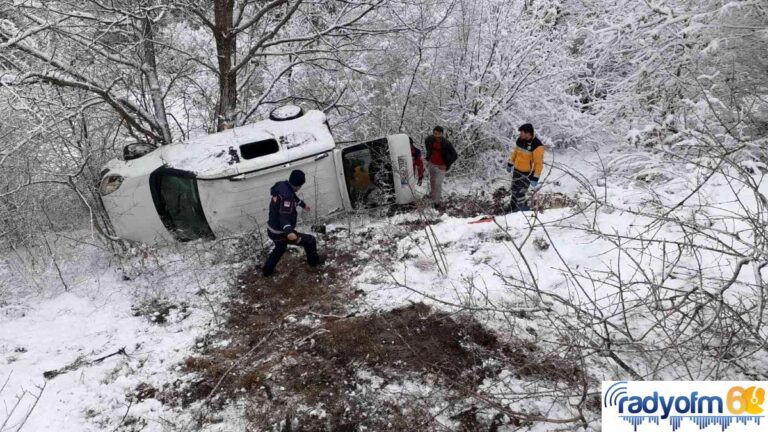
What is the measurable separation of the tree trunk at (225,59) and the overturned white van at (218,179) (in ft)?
4.53

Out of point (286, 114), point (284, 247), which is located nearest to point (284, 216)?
point (284, 247)

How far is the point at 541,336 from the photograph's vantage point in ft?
13.5

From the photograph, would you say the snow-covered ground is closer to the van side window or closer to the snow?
the snow

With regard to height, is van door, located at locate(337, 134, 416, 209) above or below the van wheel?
below

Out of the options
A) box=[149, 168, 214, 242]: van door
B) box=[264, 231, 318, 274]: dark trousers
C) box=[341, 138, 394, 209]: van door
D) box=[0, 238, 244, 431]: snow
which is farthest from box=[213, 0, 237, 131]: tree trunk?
box=[264, 231, 318, 274]: dark trousers

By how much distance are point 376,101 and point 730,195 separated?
6.71m

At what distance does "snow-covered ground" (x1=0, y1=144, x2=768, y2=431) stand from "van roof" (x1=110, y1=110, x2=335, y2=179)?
1164 mm

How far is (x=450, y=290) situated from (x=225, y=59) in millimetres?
5940

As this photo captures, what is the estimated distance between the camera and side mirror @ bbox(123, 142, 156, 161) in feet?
→ 22.9

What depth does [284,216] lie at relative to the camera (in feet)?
18.0

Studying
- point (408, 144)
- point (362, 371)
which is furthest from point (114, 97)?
point (362, 371)

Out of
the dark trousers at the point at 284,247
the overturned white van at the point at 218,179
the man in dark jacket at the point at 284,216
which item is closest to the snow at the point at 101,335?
the overturned white van at the point at 218,179

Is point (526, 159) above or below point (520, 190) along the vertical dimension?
above

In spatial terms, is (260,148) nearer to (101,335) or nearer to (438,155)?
(438,155)
